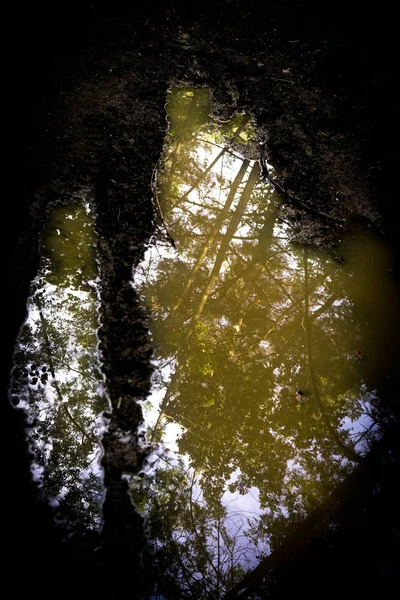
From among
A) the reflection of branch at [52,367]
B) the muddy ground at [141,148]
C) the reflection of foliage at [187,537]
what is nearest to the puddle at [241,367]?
the reflection of foliage at [187,537]

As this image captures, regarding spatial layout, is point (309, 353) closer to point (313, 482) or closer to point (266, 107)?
point (313, 482)

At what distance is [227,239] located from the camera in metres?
3.19

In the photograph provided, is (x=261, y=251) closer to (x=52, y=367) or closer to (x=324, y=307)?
(x=324, y=307)

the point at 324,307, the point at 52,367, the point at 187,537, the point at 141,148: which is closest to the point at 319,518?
the point at 187,537

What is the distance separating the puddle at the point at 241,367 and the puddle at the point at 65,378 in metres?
0.26

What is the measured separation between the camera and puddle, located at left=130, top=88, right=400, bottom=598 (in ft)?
5.74

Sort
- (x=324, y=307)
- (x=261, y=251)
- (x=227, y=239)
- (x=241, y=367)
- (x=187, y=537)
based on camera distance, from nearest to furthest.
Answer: (x=187, y=537) < (x=241, y=367) < (x=324, y=307) < (x=261, y=251) < (x=227, y=239)

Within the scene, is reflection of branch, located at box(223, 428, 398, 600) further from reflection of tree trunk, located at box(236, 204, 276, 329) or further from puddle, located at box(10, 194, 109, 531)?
reflection of tree trunk, located at box(236, 204, 276, 329)

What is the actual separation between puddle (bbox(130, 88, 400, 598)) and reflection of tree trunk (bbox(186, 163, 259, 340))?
13 mm

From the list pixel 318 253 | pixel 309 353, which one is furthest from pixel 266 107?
pixel 309 353

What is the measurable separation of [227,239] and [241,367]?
4.26ft

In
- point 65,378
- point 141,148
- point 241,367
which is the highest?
point 141,148

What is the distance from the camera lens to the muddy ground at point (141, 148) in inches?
61.7

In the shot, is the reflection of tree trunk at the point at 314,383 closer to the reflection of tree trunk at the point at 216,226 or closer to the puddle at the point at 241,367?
the puddle at the point at 241,367
